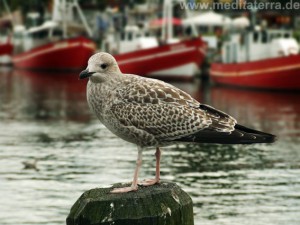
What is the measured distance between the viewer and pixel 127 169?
23.8 meters

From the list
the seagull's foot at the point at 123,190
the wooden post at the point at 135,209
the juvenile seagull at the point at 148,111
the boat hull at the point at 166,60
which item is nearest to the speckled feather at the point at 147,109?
the juvenile seagull at the point at 148,111

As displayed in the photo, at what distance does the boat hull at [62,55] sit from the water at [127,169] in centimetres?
4563

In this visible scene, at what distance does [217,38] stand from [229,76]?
845 inches

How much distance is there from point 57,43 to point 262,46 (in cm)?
3119

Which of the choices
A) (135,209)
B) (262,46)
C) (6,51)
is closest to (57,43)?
(6,51)

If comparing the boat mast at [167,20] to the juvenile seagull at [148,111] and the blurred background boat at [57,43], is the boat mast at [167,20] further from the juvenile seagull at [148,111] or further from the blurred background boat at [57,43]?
the juvenile seagull at [148,111]

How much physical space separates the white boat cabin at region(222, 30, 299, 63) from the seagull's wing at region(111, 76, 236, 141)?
160 feet

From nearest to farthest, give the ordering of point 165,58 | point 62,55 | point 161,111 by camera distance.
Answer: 1. point 161,111
2. point 165,58
3. point 62,55

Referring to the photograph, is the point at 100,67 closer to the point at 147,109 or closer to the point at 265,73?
the point at 147,109

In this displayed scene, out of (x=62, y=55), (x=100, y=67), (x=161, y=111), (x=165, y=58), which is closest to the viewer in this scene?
(x=100, y=67)

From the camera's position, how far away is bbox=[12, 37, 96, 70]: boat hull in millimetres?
86875

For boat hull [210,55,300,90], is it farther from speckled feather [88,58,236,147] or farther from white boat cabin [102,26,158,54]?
speckled feather [88,58,236,147]

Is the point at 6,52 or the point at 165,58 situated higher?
the point at 165,58

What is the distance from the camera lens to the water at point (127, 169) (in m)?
18.4
